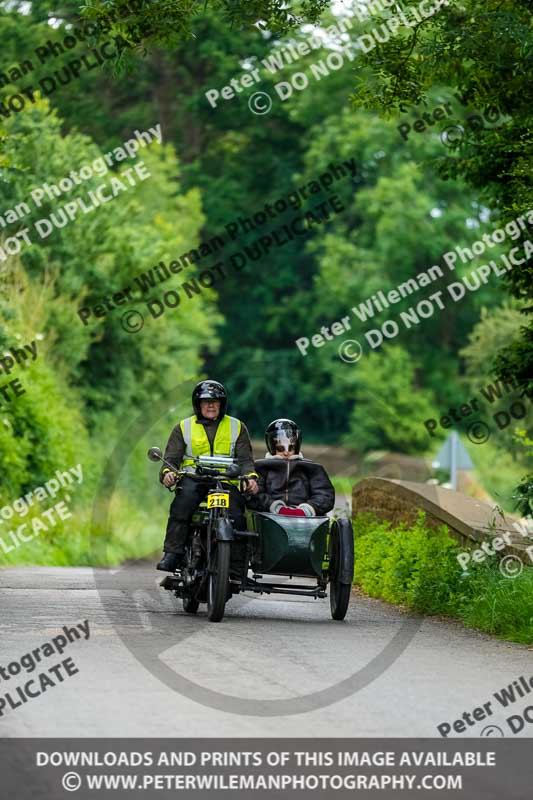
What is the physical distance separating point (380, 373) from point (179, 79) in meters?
13.9

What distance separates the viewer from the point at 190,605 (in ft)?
46.8

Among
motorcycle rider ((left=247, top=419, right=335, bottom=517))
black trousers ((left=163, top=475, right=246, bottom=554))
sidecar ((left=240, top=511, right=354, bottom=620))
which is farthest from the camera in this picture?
motorcycle rider ((left=247, top=419, right=335, bottom=517))

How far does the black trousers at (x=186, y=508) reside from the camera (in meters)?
14.0

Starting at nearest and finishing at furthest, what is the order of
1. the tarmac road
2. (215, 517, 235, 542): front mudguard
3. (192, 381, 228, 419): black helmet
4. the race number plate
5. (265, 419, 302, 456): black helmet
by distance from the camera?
the tarmac road, (215, 517, 235, 542): front mudguard, the race number plate, (192, 381, 228, 419): black helmet, (265, 419, 302, 456): black helmet

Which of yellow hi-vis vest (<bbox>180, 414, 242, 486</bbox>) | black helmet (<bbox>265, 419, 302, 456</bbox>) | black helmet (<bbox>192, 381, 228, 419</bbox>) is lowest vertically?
black helmet (<bbox>265, 419, 302, 456</bbox>)

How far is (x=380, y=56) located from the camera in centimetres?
1619

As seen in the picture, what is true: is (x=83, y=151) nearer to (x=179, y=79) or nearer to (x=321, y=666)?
(x=321, y=666)

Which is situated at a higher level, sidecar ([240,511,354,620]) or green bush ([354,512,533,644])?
sidecar ([240,511,354,620])

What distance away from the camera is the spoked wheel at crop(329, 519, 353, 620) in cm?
1377

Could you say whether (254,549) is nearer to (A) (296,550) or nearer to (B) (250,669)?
(A) (296,550)

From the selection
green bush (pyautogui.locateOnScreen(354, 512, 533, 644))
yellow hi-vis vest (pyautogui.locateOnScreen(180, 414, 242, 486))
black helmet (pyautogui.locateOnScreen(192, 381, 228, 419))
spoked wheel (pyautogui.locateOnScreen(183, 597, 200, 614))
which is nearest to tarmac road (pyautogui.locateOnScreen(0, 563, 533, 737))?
spoked wheel (pyautogui.locateOnScreen(183, 597, 200, 614))

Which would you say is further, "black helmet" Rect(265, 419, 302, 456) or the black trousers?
"black helmet" Rect(265, 419, 302, 456)

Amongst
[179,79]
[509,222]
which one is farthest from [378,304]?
[509,222]

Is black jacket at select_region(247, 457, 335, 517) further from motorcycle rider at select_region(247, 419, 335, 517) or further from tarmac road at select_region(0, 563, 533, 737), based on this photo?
tarmac road at select_region(0, 563, 533, 737)
